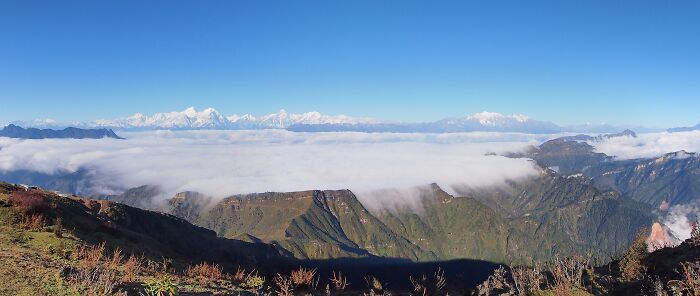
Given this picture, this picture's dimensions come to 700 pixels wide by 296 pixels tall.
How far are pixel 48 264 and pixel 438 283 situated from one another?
85.5 feet

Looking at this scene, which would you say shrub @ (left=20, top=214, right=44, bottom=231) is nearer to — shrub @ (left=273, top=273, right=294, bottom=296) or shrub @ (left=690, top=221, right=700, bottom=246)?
shrub @ (left=273, top=273, right=294, bottom=296)

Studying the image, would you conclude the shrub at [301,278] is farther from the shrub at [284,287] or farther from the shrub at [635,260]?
the shrub at [635,260]

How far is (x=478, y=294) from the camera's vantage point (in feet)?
98.1

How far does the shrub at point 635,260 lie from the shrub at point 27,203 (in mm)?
49562

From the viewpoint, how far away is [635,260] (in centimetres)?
3052

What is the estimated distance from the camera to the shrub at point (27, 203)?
41838mm

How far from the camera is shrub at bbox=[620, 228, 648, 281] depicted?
1161 inches

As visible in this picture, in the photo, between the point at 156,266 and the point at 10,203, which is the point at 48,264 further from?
the point at 10,203

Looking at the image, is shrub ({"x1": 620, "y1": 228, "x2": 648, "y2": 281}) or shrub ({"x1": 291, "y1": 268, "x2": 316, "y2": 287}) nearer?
shrub ({"x1": 620, "y1": 228, "x2": 648, "y2": 281})

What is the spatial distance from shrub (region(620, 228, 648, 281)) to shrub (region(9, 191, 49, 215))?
49.6 meters

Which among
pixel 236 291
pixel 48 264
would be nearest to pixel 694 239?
pixel 236 291

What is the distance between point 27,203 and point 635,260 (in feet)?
170

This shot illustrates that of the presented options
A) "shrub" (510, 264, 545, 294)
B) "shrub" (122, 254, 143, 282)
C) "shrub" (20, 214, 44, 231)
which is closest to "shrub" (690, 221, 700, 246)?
"shrub" (510, 264, 545, 294)

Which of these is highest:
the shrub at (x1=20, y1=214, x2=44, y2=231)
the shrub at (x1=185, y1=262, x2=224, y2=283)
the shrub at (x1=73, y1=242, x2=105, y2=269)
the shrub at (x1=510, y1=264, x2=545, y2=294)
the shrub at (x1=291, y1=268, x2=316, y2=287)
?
the shrub at (x1=20, y1=214, x2=44, y2=231)
